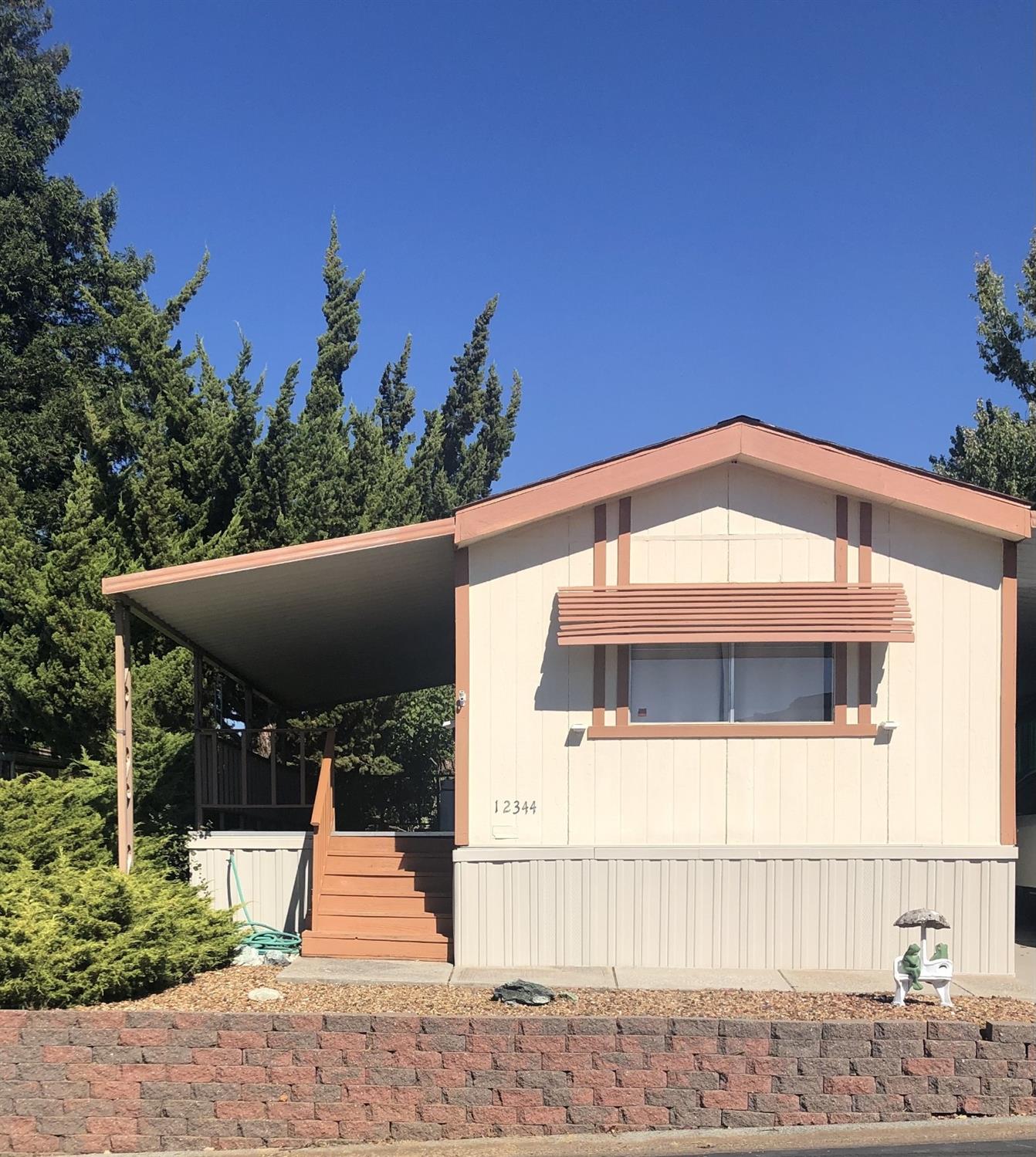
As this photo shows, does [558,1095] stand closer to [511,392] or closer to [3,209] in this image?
[3,209]

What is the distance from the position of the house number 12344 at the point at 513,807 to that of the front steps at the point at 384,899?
114 cm

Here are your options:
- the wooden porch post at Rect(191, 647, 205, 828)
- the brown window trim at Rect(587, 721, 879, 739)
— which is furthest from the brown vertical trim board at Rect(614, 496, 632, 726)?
the wooden porch post at Rect(191, 647, 205, 828)

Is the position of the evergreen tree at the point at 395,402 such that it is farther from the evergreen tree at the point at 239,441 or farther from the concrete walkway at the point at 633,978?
the concrete walkway at the point at 633,978

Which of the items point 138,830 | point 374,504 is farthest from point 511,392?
point 138,830

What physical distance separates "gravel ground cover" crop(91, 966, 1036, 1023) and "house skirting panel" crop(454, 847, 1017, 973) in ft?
3.09

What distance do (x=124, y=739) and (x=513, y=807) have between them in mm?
3450

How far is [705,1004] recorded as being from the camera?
7.64 metres

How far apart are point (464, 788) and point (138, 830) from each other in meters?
4.86

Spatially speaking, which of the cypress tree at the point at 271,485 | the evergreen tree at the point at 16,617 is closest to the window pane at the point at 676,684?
the cypress tree at the point at 271,485

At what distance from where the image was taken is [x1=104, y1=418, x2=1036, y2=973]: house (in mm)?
9078

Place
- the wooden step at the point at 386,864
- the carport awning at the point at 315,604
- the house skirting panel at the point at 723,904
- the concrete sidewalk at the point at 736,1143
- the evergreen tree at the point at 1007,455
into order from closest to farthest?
the concrete sidewalk at the point at 736,1143 → the house skirting panel at the point at 723,904 → the carport awning at the point at 315,604 → the wooden step at the point at 386,864 → the evergreen tree at the point at 1007,455

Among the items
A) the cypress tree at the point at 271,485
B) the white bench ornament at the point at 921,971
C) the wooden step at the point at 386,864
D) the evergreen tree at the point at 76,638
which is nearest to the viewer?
the white bench ornament at the point at 921,971

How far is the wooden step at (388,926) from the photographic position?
9.41 m

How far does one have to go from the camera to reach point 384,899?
994cm
